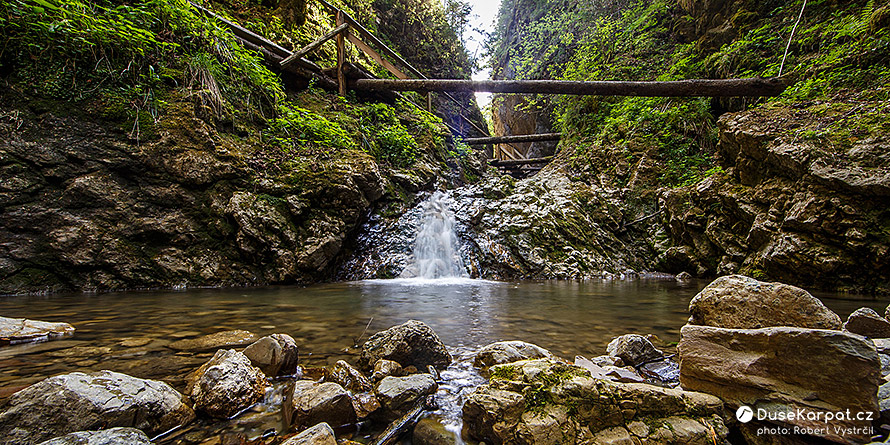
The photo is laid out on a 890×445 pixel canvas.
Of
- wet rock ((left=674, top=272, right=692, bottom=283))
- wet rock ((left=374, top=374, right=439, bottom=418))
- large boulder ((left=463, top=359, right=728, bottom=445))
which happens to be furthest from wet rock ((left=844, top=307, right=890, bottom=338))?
wet rock ((left=674, top=272, right=692, bottom=283))

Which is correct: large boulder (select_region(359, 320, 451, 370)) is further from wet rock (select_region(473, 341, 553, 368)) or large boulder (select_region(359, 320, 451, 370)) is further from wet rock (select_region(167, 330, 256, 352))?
wet rock (select_region(167, 330, 256, 352))

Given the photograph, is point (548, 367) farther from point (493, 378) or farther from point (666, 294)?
point (666, 294)

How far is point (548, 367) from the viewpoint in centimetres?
153

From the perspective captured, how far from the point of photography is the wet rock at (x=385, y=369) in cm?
192

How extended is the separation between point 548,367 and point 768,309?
1.59 metres

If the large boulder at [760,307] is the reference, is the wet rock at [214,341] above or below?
below

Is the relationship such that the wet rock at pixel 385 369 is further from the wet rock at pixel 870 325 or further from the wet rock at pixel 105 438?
the wet rock at pixel 870 325

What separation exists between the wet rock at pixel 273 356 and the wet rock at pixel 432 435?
1.00 m

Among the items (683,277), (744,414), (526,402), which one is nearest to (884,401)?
(744,414)

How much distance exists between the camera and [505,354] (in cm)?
212

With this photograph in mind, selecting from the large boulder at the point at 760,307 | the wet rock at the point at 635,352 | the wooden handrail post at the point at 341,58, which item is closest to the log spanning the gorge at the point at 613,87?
the wooden handrail post at the point at 341,58

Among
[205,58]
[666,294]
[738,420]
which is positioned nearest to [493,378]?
[738,420]

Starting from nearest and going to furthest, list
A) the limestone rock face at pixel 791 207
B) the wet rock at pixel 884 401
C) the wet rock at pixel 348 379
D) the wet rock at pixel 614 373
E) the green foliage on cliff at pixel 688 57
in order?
the wet rock at pixel 884 401
the wet rock at pixel 348 379
the wet rock at pixel 614 373
the limestone rock face at pixel 791 207
the green foliage on cliff at pixel 688 57

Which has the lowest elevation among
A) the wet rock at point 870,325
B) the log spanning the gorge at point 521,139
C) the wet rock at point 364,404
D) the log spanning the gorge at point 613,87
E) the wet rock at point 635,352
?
the wet rock at point 364,404
